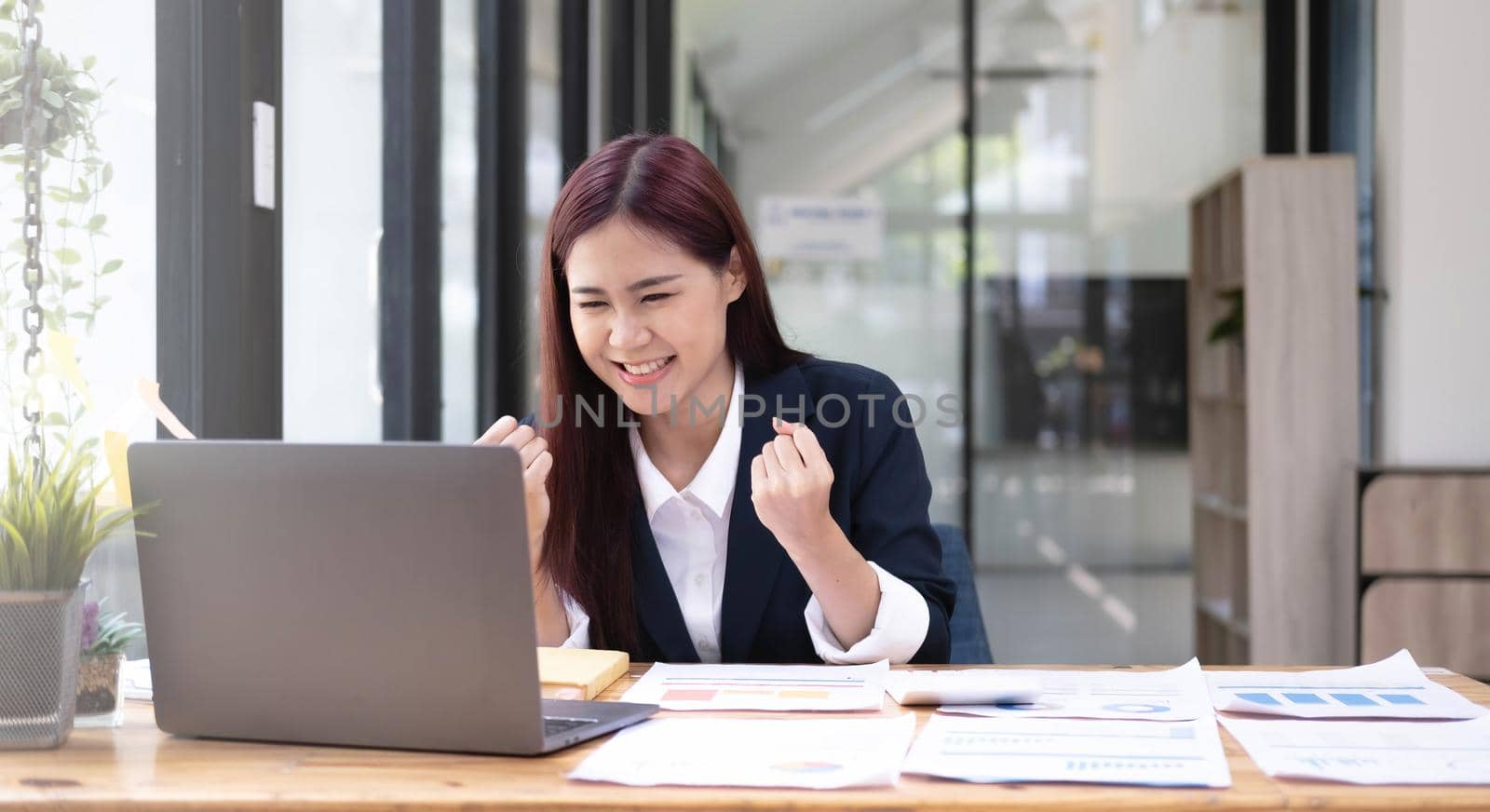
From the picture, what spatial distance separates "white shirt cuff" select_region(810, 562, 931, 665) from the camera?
157cm

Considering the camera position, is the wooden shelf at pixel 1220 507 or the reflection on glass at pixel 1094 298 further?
the reflection on glass at pixel 1094 298

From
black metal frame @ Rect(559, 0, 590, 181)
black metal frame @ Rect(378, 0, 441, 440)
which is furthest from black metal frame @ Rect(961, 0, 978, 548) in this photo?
black metal frame @ Rect(378, 0, 441, 440)

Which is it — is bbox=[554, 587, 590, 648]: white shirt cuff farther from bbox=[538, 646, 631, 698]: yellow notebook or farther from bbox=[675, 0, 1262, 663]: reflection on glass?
bbox=[675, 0, 1262, 663]: reflection on glass

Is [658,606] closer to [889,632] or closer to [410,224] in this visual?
[889,632]

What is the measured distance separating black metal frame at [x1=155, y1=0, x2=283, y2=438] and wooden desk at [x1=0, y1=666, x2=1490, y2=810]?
0.70 meters

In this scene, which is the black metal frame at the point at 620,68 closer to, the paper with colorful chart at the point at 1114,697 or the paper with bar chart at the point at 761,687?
the paper with bar chart at the point at 761,687

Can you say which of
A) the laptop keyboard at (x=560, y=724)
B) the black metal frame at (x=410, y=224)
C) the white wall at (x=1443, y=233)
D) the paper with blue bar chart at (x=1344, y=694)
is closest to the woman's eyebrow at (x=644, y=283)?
the laptop keyboard at (x=560, y=724)

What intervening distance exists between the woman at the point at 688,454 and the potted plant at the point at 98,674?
19.7 inches

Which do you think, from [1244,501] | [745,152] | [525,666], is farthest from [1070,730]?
[745,152]

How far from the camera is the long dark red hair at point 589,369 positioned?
170 cm

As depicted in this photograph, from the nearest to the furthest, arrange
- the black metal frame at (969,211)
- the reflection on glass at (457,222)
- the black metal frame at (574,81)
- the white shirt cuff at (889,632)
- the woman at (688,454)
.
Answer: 1. the white shirt cuff at (889,632)
2. the woman at (688,454)
3. the reflection on glass at (457,222)
4. the black metal frame at (574,81)
5. the black metal frame at (969,211)

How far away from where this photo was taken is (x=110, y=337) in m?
1.54

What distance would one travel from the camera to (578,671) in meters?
1.33

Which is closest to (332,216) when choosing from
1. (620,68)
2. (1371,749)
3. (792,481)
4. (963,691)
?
(792,481)
